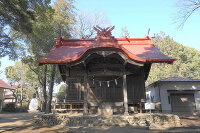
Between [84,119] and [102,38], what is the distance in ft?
21.3

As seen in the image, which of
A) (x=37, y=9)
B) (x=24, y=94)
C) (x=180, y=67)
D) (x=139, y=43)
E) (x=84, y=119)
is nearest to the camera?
(x=84, y=119)

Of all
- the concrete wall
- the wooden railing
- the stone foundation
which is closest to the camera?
the stone foundation

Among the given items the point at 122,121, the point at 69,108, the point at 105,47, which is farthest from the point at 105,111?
the point at 105,47

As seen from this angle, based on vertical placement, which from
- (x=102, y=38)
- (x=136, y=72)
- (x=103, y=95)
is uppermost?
(x=102, y=38)

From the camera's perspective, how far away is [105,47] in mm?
11430

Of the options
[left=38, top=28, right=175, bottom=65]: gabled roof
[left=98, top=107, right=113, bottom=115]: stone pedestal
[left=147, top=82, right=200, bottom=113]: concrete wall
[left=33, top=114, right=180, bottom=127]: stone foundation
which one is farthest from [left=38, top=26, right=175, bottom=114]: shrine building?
[left=147, top=82, right=200, bottom=113]: concrete wall

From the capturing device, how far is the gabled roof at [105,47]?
1159 centimetres

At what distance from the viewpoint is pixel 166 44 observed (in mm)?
40188

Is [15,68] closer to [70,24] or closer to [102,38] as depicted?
[70,24]

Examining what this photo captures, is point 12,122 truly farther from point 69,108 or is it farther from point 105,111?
point 105,111

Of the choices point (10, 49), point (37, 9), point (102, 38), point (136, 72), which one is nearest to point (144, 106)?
point (136, 72)

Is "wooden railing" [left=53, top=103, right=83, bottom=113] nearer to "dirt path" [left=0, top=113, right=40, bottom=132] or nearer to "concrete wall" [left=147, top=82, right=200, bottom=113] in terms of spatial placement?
"dirt path" [left=0, top=113, right=40, bottom=132]

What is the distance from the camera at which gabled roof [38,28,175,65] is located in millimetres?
11594

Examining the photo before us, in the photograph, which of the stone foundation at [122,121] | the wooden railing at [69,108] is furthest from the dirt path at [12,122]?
the stone foundation at [122,121]
